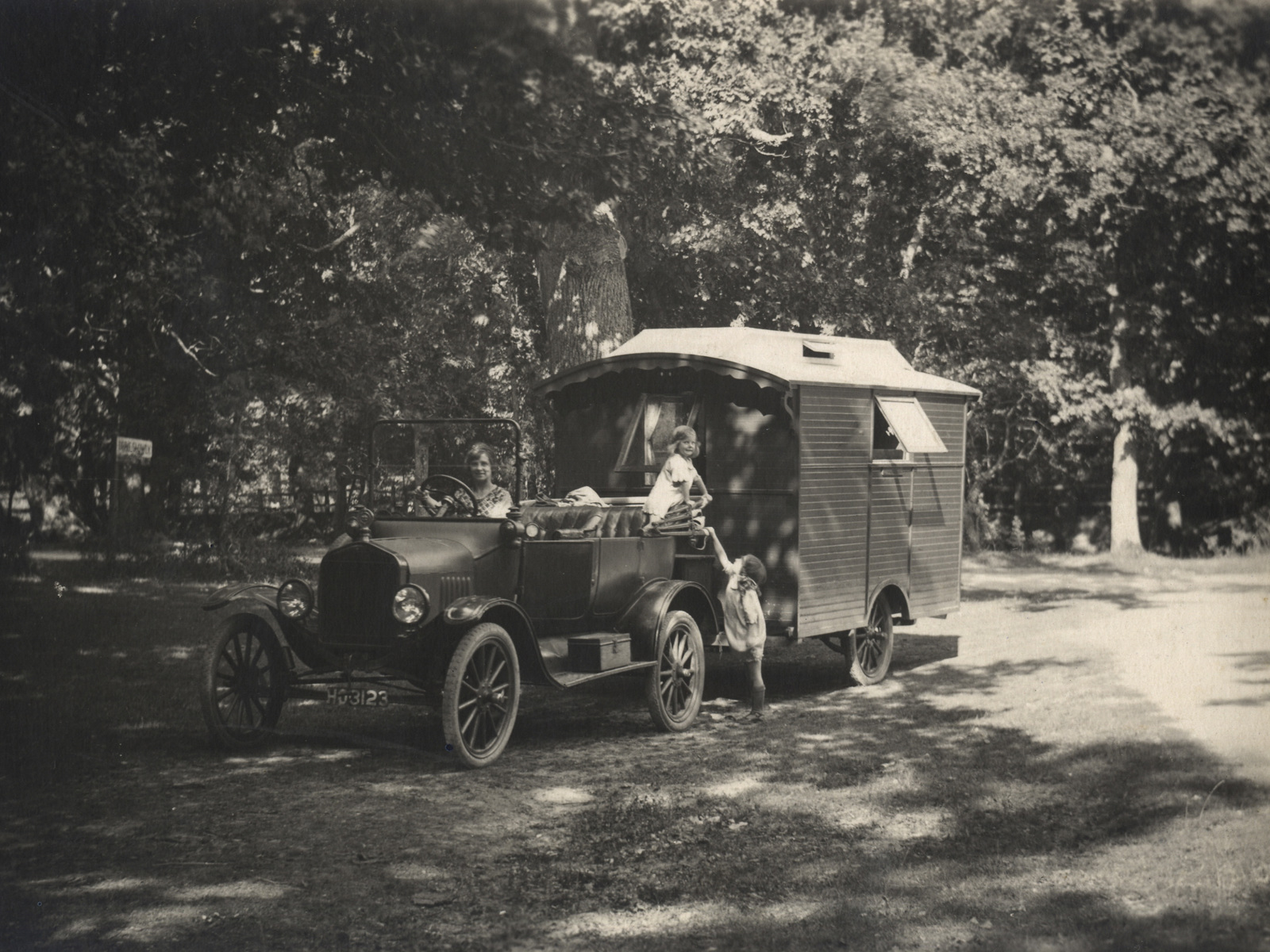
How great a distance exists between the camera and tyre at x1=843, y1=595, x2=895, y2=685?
11875mm

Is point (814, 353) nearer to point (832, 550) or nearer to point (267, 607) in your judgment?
point (832, 550)

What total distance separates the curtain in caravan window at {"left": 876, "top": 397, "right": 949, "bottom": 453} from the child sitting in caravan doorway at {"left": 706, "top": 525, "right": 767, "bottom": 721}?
2.10 m

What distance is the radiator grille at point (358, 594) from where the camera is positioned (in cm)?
852

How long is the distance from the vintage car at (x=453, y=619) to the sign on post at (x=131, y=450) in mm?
8204

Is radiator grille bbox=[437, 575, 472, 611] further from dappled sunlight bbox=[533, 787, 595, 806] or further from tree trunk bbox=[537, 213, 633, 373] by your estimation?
tree trunk bbox=[537, 213, 633, 373]

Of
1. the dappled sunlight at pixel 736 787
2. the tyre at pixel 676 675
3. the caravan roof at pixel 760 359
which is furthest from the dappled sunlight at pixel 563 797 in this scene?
the caravan roof at pixel 760 359

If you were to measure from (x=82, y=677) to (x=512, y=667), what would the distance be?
4.95 m

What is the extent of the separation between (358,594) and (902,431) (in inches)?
204

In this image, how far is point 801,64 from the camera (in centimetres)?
1748

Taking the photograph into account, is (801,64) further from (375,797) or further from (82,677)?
(375,797)

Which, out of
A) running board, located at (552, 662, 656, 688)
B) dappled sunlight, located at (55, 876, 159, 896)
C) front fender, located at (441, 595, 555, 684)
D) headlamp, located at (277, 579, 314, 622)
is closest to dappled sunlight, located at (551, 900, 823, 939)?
dappled sunlight, located at (55, 876, 159, 896)

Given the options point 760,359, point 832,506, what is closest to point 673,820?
point 832,506

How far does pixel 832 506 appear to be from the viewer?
1126cm

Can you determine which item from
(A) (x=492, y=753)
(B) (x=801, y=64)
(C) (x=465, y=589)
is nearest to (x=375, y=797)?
(A) (x=492, y=753)
